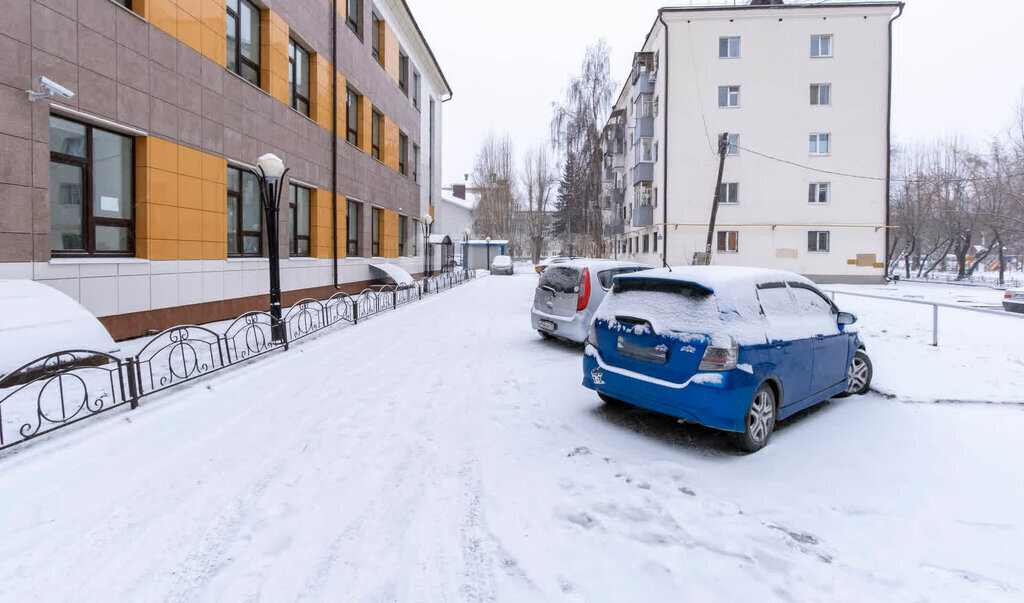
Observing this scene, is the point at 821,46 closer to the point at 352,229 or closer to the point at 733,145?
the point at 733,145

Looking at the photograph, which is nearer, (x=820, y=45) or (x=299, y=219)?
(x=299, y=219)

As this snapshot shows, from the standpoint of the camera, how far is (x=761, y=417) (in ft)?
14.4

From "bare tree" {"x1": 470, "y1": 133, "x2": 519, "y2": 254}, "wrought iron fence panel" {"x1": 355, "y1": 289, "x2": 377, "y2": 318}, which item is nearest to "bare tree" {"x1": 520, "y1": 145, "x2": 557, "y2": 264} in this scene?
"bare tree" {"x1": 470, "y1": 133, "x2": 519, "y2": 254}

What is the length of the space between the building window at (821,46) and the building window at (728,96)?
14.0 ft

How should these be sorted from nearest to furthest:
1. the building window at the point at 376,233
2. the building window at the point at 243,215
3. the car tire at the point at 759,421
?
1. the car tire at the point at 759,421
2. the building window at the point at 243,215
3. the building window at the point at 376,233

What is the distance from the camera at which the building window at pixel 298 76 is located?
46.7 ft

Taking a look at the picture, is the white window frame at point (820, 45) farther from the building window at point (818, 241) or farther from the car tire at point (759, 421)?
the car tire at point (759, 421)

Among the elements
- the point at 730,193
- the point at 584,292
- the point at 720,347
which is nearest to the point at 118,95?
the point at 584,292

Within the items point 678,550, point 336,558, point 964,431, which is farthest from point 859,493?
point 336,558

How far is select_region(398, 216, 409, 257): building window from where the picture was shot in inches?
960

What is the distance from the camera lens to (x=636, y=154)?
3259 centimetres

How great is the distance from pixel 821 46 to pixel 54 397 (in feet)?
111

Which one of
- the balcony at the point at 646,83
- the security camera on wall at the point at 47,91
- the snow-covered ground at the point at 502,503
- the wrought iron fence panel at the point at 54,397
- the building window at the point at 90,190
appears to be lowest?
the snow-covered ground at the point at 502,503

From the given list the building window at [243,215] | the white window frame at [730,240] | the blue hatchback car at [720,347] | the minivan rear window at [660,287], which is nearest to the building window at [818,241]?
the white window frame at [730,240]
